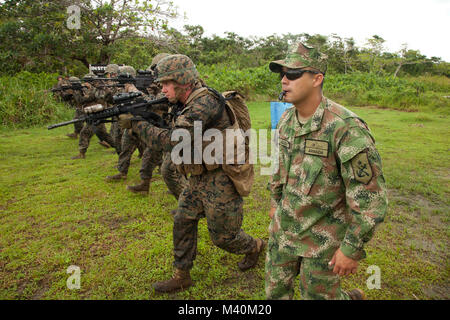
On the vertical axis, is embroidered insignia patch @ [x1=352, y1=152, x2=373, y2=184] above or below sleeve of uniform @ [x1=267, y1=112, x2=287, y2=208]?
above

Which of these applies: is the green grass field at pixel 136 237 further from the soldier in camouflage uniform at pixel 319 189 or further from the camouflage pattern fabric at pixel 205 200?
the soldier in camouflage uniform at pixel 319 189

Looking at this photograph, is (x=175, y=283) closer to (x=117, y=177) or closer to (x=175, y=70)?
(x=175, y=70)

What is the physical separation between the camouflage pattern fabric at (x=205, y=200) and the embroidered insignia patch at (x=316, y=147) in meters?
0.95

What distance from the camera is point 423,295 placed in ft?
9.08

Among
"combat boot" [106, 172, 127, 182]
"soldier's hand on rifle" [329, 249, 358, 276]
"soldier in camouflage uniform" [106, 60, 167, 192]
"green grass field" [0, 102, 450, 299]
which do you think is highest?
"soldier's hand on rifle" [329, 249, 358, 276]

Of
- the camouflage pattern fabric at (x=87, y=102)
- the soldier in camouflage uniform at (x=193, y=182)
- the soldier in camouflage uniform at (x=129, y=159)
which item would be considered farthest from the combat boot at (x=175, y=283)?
the camouflage pattern fabric at (x=87, y=102)

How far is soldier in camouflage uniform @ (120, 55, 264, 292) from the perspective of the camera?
2.52 metres

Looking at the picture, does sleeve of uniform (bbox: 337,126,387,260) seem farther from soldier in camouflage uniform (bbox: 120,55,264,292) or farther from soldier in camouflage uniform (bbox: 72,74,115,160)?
soldier in camouflage uniform (bbox: 72,74,115,160)

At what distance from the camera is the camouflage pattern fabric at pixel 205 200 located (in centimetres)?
256

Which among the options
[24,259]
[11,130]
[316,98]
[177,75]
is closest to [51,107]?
[11,130]

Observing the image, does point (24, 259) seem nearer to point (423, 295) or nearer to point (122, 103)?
point (122, 103)

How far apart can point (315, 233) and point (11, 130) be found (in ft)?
39.6

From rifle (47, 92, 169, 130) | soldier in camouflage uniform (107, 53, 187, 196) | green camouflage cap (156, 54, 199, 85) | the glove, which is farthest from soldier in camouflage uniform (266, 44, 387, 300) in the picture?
the glove

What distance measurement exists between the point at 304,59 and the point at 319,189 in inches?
32.2
